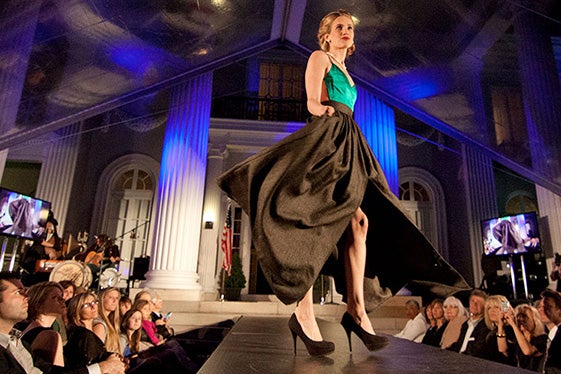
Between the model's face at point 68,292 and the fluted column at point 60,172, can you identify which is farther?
the fluted column at point 60,172

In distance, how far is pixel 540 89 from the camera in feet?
17.8

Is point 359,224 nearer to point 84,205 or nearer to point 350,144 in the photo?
point 350,144

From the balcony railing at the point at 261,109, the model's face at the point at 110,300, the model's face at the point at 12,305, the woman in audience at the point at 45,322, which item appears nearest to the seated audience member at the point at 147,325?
the model's face at the point at 110,300

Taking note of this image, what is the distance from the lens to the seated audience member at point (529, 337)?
289 cm

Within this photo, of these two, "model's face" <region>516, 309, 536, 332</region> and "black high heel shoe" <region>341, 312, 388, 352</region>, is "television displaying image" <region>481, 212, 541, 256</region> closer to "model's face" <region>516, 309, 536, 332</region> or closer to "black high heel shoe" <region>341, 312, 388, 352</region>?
"model's face" <region>516, 309, 536, 332</region>

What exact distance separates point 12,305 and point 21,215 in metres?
6.01

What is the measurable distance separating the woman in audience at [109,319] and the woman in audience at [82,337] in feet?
1.30

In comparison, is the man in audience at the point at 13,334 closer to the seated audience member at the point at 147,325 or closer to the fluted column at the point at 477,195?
the seated audience member at the point at 147,325

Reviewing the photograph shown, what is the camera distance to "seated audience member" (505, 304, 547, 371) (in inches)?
114

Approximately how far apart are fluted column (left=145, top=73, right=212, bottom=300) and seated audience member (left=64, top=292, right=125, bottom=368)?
4290 millimetres

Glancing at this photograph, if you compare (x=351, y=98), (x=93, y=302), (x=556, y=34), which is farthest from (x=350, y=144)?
(x=556, y=34)

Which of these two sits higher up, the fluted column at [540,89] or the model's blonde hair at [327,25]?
the fluted column at [540,89]

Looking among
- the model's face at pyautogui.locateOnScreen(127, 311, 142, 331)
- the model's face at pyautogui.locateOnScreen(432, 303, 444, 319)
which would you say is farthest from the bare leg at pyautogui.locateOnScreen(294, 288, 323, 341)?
the model's face at pyautogui.locateOnScreen(432, 303, 444, 319)

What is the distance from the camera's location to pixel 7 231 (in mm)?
6715
